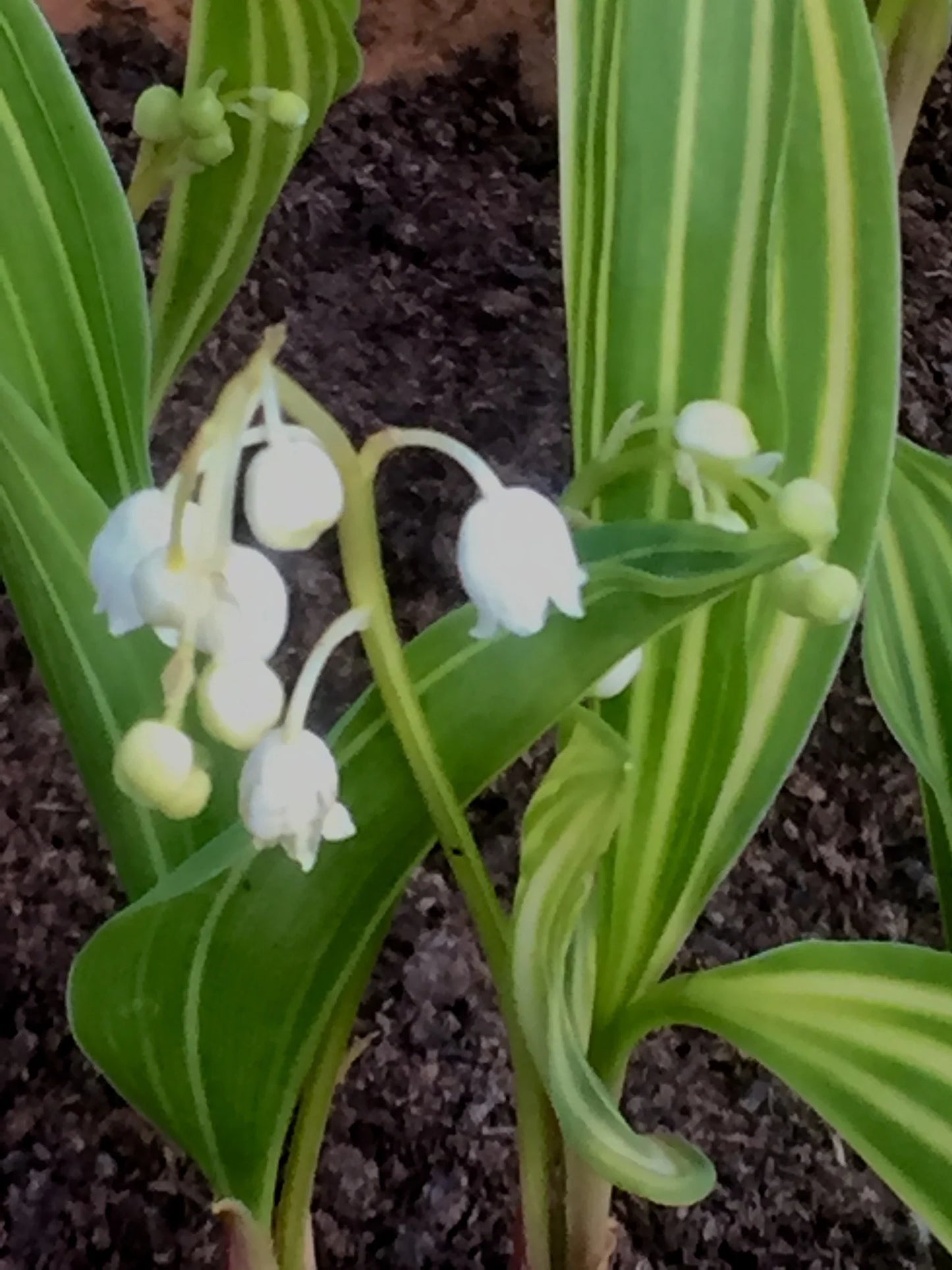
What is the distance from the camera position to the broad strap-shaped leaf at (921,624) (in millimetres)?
494

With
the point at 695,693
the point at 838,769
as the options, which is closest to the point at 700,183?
the point at 695,693

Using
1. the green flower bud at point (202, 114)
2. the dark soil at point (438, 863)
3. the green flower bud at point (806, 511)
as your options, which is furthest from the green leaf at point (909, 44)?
the green flower bud at point (806, 511)

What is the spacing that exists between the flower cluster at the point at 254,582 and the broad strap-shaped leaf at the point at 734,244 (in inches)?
5.8

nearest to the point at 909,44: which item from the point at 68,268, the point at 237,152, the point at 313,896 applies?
the point at 237,152

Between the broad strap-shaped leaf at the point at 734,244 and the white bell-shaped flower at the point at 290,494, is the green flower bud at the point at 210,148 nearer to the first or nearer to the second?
the broad strap-shaped leaf at the point at 734,244

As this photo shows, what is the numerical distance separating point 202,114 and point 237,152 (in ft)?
0.26

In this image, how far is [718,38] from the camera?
40 centimetres

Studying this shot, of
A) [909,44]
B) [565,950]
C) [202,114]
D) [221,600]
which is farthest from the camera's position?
[909,44]

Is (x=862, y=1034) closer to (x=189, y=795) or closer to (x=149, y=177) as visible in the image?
(x=189, y=795)

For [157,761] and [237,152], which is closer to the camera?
[157,761]

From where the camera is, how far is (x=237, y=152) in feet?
1.93

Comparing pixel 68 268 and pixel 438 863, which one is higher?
pixel 68 268

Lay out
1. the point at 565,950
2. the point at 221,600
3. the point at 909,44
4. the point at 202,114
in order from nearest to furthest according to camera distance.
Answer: the point at 221,600, the point at 565,950, the point at 202,114, the point at 909,44

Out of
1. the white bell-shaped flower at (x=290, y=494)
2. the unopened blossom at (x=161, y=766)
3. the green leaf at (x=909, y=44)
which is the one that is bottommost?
the green leaf at (x=909, y=44)
